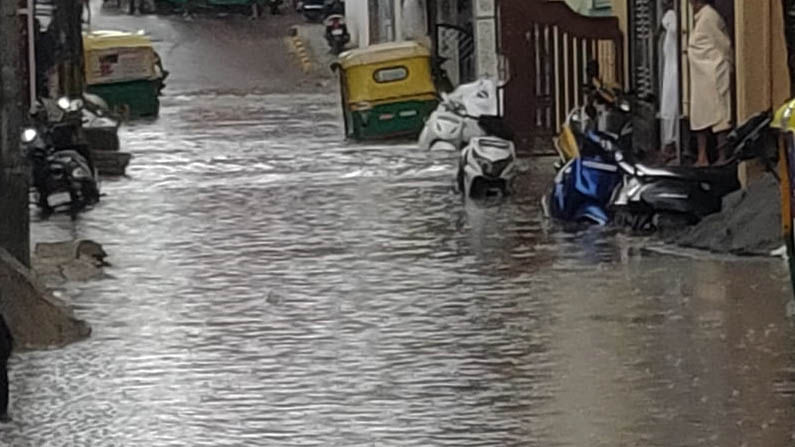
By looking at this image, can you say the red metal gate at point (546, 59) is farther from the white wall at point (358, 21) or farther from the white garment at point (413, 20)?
the white wall at point (358, 21)

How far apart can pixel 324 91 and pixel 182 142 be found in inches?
374

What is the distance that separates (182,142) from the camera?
27672 mm

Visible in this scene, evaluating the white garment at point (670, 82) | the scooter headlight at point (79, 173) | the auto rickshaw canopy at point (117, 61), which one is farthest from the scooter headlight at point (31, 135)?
the auto rickshaw canopy at point (117, 61)

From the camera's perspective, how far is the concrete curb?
43.3 m

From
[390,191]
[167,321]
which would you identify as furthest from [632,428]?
[390,191]

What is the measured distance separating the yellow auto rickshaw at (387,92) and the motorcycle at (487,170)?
6.87 m

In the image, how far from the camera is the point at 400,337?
39.5ft

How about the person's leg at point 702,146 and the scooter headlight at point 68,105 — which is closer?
the person's leg at point 702,146

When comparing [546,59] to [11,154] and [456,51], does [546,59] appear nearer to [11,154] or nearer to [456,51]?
[456,51]

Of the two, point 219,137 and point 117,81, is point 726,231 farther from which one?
point 117,81

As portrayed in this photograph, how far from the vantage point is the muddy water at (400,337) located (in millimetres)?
9766

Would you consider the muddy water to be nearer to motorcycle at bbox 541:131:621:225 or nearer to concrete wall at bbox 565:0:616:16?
motorcycle at bbox 541:131:621:225

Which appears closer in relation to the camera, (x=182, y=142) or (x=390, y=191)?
(x=390, y=191)

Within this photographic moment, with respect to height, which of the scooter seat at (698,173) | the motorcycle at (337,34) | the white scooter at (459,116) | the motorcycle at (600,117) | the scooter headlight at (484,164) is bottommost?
the motorcycle at (337,34)
